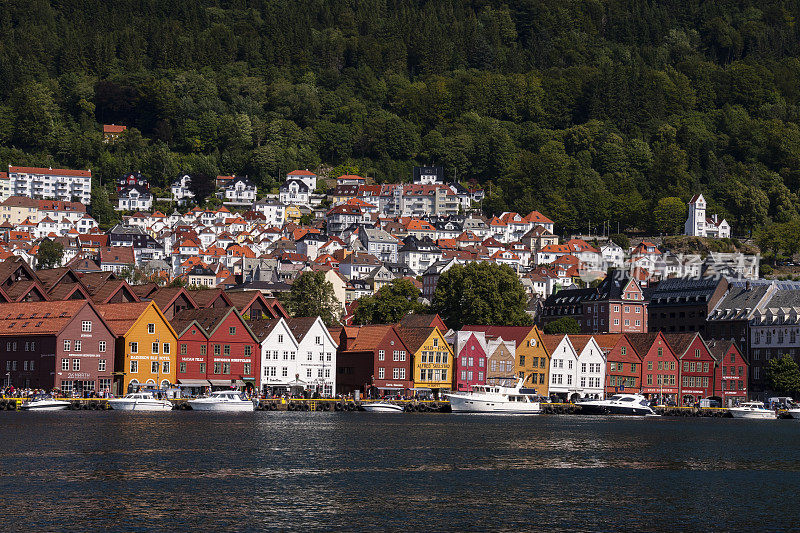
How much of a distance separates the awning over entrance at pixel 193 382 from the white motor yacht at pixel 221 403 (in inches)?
230

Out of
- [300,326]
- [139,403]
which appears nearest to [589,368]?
[300,326]

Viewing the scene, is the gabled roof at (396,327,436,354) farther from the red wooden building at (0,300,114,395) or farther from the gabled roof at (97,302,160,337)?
the red wooden building at (0,300,114,395)

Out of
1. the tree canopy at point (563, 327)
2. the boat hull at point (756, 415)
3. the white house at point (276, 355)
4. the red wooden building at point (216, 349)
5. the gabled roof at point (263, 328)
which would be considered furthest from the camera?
the tree canopy at point (563, 327)

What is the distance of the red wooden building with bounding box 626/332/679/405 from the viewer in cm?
12412

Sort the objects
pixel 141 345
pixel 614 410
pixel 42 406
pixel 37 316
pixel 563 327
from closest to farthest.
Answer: pixel 42 406
pixel 37 316
pixel 141 345
pixel 614 410
pixel 563 327

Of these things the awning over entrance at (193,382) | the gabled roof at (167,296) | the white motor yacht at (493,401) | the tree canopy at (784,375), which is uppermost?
the gabled roof at (167,296)

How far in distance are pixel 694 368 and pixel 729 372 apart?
473cm

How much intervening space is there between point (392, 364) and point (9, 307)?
33.3 m

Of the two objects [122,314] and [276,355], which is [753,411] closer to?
[276,355]

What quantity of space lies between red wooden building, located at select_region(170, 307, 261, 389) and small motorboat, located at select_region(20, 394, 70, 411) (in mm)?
13776

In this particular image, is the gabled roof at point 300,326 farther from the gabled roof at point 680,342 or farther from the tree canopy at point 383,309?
the gabled roof at point 680,342

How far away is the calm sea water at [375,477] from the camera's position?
1644 inches

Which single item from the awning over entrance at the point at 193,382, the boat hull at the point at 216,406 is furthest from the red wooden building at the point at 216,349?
the boat hull at the point at 216,406

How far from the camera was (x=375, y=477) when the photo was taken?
52.3 metres
